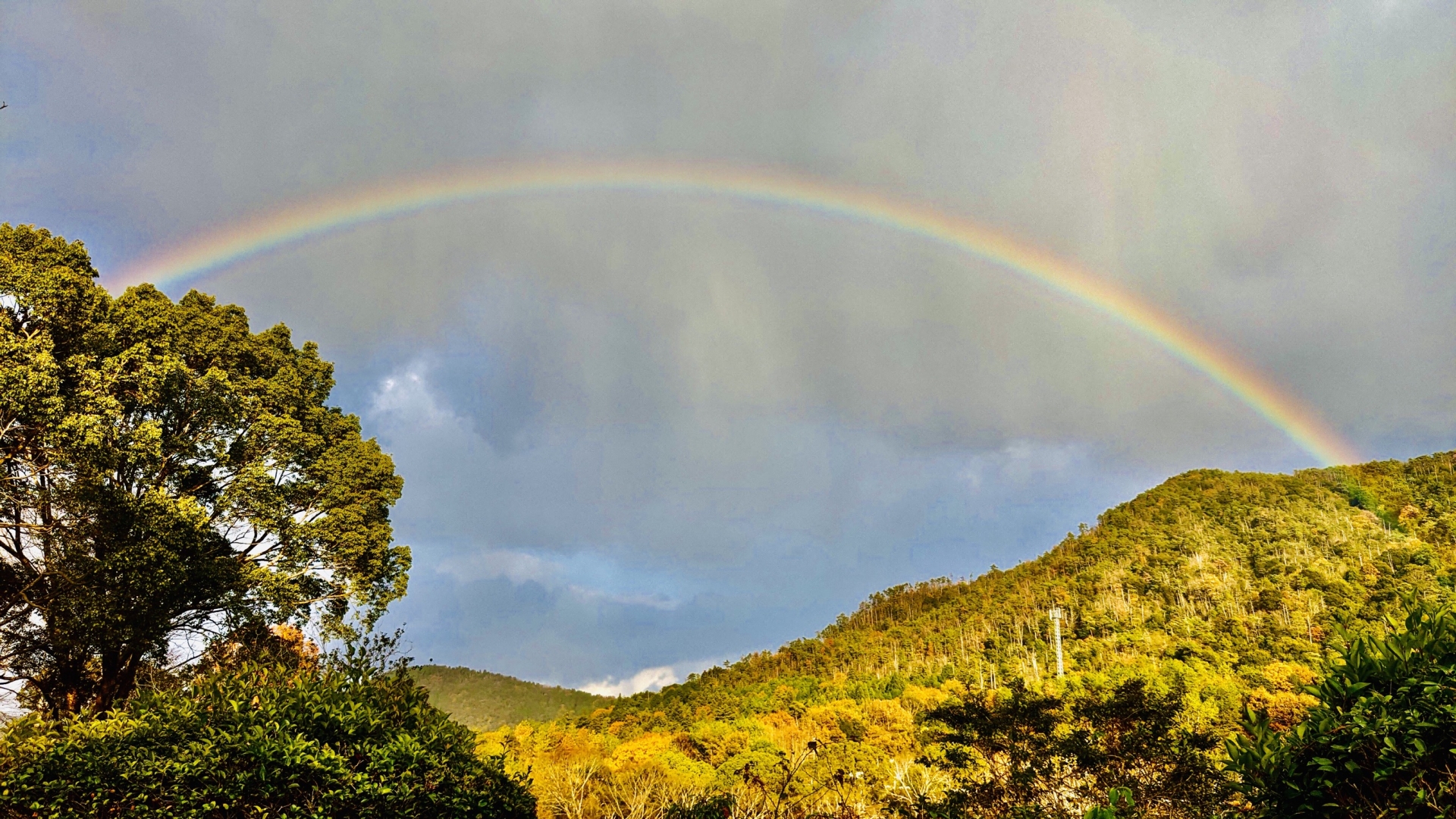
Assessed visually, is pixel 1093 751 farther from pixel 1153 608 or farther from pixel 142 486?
pixel 1153 608

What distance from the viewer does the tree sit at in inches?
510

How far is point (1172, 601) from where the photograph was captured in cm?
7725

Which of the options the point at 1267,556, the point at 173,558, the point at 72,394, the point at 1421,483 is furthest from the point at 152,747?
the point at 1421,483

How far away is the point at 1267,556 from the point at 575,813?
8597 centimetres

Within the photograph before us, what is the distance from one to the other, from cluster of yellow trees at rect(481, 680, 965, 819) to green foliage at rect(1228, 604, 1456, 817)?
52.0 ft

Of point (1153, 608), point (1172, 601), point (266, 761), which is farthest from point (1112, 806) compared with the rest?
point (1172, 601)

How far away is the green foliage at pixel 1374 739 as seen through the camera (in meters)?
2.78

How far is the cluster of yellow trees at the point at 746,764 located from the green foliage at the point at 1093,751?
322 cm

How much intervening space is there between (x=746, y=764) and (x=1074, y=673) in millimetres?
37055

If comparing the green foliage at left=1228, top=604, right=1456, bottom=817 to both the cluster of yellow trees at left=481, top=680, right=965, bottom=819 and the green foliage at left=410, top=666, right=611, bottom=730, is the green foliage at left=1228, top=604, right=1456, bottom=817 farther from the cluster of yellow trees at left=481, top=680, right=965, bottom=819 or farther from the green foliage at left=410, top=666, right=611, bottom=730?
the green foliage at left=410, top=666, right=611, bottom=730

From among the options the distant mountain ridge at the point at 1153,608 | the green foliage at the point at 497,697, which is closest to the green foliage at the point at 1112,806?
the distant mountain ridge at the point at 1153,608

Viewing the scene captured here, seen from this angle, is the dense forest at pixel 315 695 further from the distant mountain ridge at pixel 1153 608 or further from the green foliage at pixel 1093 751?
the distant mountain ridge at pixel 1153 608

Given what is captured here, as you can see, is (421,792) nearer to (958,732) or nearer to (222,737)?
(222,737)

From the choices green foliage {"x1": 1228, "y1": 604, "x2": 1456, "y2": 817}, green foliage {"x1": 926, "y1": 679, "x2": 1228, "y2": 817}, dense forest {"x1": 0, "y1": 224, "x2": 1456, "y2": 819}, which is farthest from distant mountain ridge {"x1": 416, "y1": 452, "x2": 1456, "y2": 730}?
green foliage {"x1": 1228, "y1": 604, "x2": 1456, "y2": 817}
